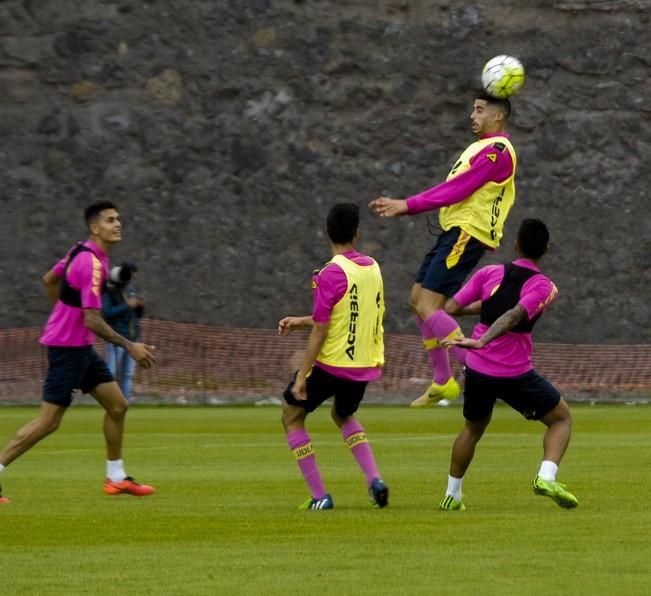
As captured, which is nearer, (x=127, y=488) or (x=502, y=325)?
(x=502, y=325)

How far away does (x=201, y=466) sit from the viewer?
15.3 m

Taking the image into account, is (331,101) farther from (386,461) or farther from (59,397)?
(59,397)

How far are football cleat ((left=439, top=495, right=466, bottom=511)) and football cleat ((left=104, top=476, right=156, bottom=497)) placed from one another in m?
2.39

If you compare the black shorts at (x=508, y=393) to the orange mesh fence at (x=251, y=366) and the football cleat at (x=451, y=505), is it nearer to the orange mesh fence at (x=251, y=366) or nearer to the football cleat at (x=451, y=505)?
the football cleat at (x=451, y=505)

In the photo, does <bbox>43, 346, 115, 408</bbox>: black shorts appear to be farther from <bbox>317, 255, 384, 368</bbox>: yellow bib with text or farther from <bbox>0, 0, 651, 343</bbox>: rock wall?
<bbox>0, 0, 651, 343</bbox>: rock wall

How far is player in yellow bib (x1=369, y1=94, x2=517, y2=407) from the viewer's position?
13.0 metres

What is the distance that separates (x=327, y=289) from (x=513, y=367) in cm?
120

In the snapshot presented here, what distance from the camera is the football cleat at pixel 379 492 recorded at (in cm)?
1120

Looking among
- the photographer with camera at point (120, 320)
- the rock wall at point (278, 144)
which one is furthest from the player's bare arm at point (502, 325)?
the rock wall at point (278, 144)

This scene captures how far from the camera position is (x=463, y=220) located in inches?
521

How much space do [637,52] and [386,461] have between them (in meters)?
16.4

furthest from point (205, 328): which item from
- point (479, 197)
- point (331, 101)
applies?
point (479, 197)

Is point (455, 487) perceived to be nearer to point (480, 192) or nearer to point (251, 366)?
point (480, 192)

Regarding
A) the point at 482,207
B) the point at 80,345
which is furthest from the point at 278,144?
the point at 80,345
